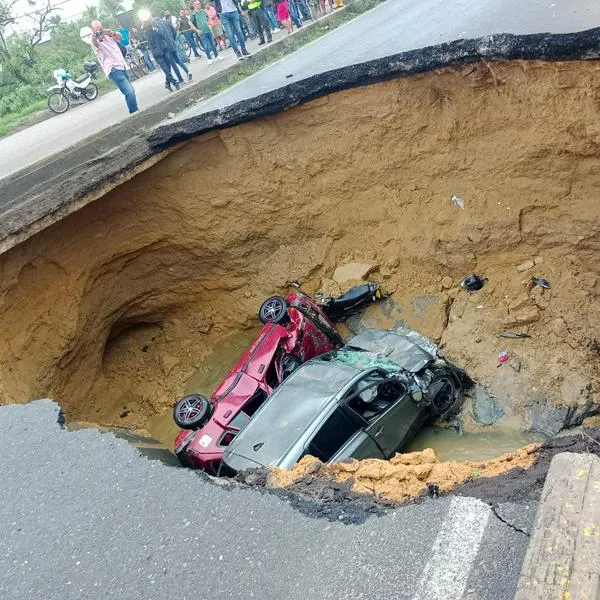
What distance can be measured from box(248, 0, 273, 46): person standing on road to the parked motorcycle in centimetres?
535

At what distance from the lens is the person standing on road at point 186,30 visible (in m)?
17.1

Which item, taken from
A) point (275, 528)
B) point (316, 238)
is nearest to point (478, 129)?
point (316, 238)

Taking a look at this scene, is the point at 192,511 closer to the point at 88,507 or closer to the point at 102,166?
the point at 88,507

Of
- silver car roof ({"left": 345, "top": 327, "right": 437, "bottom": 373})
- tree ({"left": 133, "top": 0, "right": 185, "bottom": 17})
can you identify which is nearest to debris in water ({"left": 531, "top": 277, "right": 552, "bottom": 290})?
silver car roof ({"left": 345, "top": 327, "right": 437, "bottom": 373})

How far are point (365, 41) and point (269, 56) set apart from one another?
3810 mm

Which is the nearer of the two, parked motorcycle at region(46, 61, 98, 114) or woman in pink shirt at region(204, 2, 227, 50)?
parked motorcycle at region(46, 61, 98, 114)

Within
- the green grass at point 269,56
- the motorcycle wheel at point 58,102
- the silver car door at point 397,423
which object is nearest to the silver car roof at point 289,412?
the silver car door at point 397,423

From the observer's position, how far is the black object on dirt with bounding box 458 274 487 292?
8273 millimetres

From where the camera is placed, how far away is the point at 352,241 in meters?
9.30

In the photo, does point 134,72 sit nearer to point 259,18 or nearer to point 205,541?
point 259,18

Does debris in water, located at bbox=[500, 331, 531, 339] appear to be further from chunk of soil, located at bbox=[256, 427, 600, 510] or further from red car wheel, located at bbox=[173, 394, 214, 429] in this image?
red car wheel, located at bbox=[173, 394, 214, 429]

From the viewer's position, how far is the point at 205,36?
15062 millimetres

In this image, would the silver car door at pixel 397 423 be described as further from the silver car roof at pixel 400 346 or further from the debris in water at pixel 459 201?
the debris in water at pixel 459 201

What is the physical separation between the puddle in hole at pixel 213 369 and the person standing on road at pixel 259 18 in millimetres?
8813
